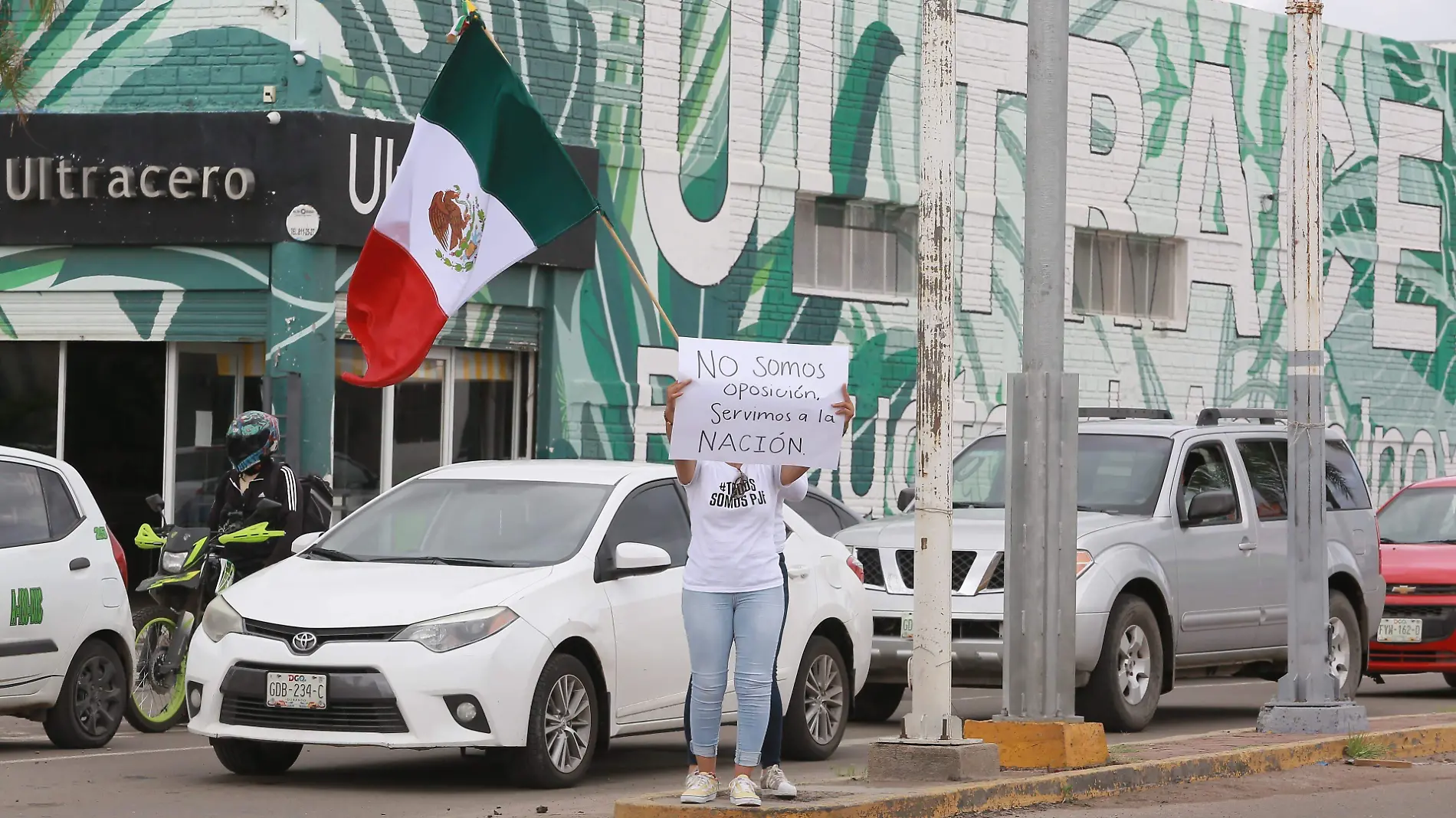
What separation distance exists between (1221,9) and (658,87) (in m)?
9.96

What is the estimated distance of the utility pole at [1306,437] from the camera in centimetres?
1280

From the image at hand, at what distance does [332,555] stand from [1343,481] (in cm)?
837

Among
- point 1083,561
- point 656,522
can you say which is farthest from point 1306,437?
point 656,522

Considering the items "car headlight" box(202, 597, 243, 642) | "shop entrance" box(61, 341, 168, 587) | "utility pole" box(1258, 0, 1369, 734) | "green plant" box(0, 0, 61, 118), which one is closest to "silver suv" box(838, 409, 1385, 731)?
"utility pole" box(1258, 0, 1369, 734)

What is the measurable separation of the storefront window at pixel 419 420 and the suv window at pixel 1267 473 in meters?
8.18

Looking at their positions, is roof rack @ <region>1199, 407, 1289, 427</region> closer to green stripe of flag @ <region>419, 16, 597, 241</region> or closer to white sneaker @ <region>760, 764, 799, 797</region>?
green stripe of flag @ <region>419, 16, 597, 241</region>

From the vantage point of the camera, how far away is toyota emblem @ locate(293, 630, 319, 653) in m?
9.95

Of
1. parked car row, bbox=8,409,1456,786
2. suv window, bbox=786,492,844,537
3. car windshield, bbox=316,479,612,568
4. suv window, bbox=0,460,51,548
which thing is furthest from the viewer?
suv window, bbox=786,492,844,537

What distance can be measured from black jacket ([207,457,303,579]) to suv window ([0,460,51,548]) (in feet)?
4.57

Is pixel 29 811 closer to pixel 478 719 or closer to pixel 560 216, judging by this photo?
pixel 478 719

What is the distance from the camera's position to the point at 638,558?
→ 10516mm

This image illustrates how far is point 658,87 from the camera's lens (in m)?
21.7

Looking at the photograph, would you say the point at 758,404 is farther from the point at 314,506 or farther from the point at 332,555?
the point at 314,506

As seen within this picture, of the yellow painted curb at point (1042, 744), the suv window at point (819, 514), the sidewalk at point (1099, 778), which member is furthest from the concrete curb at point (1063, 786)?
the suv window at point (819, 514)
